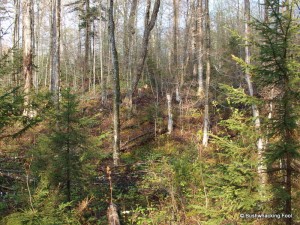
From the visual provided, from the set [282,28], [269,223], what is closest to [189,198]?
[269,223]

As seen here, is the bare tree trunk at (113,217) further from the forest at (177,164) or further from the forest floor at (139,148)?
the forest floor at (139,148)

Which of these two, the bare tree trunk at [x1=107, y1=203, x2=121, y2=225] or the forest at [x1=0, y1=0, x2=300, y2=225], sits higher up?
the forest at [x1=0, y1=0, x2=300, y2=225]

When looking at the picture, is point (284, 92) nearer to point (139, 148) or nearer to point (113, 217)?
point (113, 217)

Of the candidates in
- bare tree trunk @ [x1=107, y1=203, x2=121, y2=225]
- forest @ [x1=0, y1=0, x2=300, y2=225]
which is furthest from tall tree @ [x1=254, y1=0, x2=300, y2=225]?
bare tree trunk @ [x1=107, y1=203, x2=121, y2=225]

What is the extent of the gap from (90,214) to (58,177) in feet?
5.03

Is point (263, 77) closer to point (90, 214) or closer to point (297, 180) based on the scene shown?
point (297, 180)

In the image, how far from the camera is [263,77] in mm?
4195

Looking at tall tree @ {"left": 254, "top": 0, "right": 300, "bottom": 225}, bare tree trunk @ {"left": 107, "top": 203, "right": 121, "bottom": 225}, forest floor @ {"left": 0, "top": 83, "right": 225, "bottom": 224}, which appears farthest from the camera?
forest floor @ {"left": 0, "top": 83, "right": 225, "bottom": 224}

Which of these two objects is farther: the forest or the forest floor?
the forest floor

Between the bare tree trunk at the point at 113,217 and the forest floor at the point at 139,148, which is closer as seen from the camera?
the bare tree trunk at the point at 113,217

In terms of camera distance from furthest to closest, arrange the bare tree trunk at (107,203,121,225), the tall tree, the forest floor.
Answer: the forest floor
the bare tree trunk at (107,203,121,225)
the tall tree

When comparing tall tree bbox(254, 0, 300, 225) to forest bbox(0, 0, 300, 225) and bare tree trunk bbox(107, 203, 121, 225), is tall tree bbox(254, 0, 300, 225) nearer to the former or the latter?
forest bbox(0, 0, 300, 225)

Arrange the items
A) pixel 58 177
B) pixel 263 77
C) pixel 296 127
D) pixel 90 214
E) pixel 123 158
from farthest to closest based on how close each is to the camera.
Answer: pixel 123 158 < pixel 90 214 < pixel 58 177 < pixel 263 77 < pixel 296 127

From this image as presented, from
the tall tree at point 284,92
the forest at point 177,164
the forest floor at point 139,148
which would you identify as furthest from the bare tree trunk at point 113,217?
the tall tree at point 284,92
